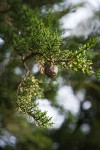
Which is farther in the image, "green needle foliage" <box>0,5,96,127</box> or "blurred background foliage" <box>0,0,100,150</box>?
"blurred background foliage" <box>0,0,100,150</box>

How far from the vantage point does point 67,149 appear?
5070mm

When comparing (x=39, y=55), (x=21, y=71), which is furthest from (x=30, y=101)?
(x=21, y=71)

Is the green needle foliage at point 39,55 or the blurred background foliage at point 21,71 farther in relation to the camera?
the blurred background foliage at point 21,71

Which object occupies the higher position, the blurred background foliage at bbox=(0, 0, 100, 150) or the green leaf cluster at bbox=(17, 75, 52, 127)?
the blurred background foliage at bbox=(0, 0, 100, 150)

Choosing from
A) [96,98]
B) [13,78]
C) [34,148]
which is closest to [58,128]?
[96,98]

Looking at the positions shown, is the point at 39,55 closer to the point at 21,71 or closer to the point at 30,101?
the point at 30,101

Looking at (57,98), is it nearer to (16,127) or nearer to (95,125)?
(16,127)

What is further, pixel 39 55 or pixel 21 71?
pixel 21 71

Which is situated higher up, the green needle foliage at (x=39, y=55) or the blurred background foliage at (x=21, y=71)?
the blurred background foliage at (x=21, y=71)

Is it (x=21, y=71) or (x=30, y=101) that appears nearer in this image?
(x=30, y=101)

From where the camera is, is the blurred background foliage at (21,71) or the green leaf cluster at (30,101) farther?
the blurred background foliage at (21,71)

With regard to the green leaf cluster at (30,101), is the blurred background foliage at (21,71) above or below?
above

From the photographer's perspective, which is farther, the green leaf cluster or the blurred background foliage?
the blurred background foliage

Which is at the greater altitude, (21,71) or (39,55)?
(21,71)
